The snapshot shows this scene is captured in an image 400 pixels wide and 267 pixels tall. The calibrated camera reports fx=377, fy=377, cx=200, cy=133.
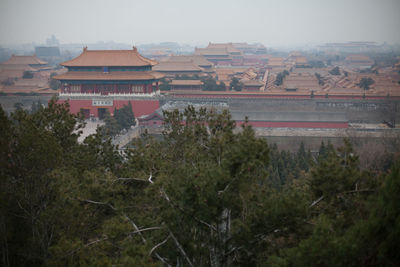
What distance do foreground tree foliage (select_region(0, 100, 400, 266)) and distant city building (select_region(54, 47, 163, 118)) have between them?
64.0 feet

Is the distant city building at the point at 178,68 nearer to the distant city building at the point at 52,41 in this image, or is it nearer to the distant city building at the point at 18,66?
the distant city building at the point at 18,66

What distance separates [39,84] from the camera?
111 feet

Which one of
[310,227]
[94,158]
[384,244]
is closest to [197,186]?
[310,227]

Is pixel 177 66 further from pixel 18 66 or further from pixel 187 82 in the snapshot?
pixel 18 66

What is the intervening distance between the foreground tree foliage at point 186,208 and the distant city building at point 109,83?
19.5 m

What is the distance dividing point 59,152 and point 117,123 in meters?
15.1

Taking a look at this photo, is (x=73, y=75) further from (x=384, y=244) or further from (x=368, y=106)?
(x=384, y=244)

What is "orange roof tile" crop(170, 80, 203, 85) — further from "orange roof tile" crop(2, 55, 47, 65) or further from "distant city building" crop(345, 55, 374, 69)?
"distant city building" crop(345, 55, 374, 69)

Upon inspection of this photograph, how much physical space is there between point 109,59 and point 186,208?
2256 centimetres

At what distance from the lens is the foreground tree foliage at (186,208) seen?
4262mm

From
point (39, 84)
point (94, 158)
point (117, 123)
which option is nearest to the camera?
point (94, 158)

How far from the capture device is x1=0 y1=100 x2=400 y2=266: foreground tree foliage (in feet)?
14.0

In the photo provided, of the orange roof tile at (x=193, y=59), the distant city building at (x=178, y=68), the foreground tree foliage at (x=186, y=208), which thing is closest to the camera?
the foreground tree foliage at (x=186, y=208)

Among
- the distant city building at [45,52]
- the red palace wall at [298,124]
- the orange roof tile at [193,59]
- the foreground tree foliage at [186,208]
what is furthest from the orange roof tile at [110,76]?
the distant city building at [45,52]
